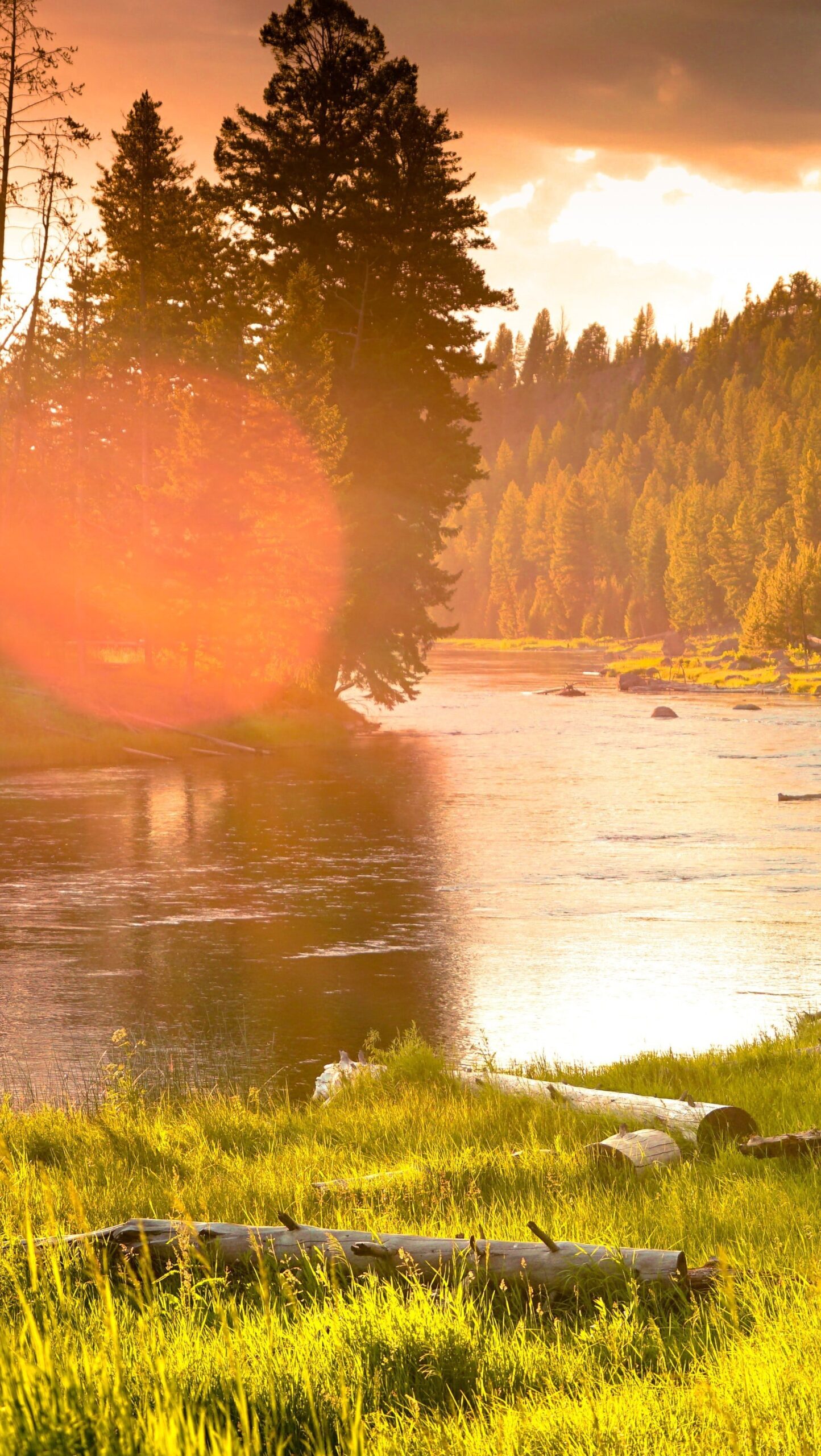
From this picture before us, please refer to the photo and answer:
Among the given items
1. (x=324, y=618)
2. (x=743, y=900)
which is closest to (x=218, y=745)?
(x=324, y=618)

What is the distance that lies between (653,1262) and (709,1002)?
9.74 meters

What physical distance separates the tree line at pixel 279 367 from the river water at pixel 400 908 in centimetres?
1026

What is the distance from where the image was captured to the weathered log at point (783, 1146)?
25.3ft

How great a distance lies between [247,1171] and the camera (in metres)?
7.50

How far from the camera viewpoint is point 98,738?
1523 inches

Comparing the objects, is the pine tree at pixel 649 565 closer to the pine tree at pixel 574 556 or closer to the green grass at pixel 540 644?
the green grass at pixel 540 644

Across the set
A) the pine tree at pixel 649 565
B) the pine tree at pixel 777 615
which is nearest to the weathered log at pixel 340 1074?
the pine tree at pixel 777 615

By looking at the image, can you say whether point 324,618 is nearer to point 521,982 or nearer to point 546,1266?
point 521,982

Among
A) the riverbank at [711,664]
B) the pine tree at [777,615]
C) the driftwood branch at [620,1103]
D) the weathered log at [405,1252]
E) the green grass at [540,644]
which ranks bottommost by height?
the driftwood branch at [620,1103]

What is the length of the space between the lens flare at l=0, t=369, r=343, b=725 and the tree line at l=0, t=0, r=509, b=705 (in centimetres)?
12

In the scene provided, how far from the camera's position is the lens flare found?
4306 centimetres

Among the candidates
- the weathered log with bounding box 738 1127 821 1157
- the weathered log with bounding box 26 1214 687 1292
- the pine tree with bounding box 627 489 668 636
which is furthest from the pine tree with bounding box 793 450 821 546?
the weathered log with bounding box 26 1214 687 1292

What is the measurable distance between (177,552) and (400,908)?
26125 millimetres

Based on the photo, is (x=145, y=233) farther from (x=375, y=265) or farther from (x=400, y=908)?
(x=400, y=908)
